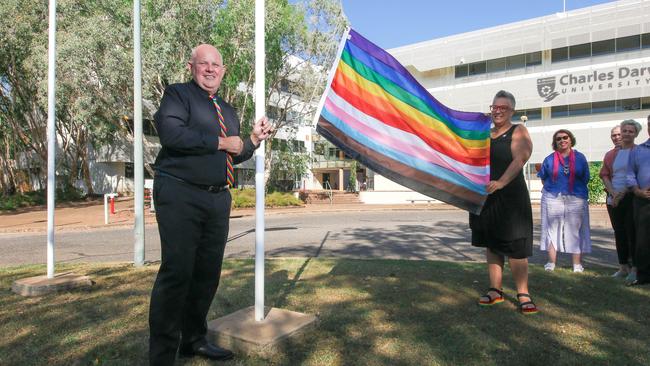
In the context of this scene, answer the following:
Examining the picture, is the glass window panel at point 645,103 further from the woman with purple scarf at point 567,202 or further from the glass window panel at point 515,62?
the woman with purple scarf at point 567,202

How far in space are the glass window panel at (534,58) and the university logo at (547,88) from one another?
5.05ft

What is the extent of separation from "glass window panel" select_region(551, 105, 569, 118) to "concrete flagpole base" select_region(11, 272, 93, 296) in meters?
36.0

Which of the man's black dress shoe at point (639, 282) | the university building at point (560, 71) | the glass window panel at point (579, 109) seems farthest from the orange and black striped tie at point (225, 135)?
the glass window panel at point (579, 109)

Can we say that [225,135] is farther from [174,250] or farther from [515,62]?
[515,62]

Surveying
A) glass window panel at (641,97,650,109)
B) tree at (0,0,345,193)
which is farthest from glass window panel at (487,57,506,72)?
tree at (0,0,345,193)

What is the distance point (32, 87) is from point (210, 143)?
28421 mm

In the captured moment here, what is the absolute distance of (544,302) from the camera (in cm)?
409

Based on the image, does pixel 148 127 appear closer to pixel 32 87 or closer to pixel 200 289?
pixel 32 87

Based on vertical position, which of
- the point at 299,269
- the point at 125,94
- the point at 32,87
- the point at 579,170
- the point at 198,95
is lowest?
the point at 299,269

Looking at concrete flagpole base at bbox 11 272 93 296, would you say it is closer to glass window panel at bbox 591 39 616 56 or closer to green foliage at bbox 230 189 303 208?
green foliage at bbox 230 189 303 208

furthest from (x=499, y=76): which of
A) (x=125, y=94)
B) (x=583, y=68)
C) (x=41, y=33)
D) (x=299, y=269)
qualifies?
(x=299, y=269)

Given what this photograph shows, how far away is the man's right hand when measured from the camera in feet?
8.79

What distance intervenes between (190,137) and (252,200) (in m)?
22.2

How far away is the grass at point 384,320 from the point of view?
9.50ft
